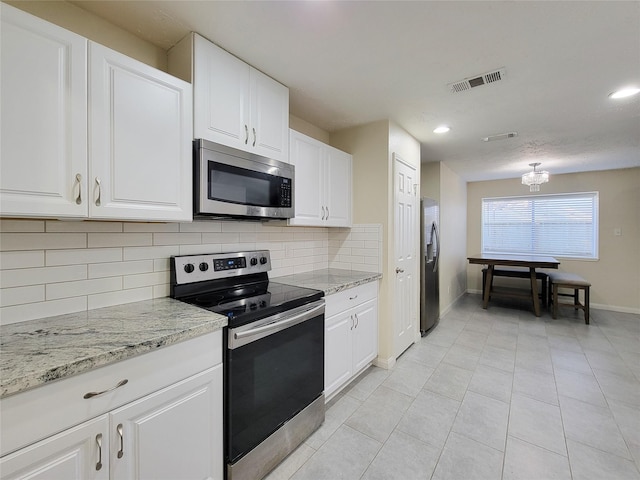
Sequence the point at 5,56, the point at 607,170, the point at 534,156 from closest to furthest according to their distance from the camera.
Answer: the point at 5,56 → the point at 534,156 → the point at 607,170

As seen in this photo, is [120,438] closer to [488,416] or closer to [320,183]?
[320,183]

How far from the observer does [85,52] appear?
112 cm

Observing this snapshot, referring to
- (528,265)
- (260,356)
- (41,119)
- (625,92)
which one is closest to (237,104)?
(41,119)

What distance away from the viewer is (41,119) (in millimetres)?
1031

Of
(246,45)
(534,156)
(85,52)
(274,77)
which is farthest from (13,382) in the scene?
(534,156)

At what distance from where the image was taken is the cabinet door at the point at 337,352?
197 centimetres

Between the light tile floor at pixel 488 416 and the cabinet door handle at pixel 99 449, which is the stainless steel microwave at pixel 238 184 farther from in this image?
the light tile floor at pixel 488 416

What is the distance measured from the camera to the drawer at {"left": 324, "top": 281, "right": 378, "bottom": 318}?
1966 mm

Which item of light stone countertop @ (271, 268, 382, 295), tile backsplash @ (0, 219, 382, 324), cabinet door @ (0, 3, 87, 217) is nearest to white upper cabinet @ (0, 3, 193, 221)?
cabinet door @ (0, 3, 87, 217)

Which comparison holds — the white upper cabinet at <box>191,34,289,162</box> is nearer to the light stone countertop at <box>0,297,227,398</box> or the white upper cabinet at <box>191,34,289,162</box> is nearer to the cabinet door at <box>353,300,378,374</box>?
the light stone countertop at <box>0,297,227,398</box>

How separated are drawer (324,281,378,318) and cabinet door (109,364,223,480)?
883mm

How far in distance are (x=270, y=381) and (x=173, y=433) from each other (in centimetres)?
49

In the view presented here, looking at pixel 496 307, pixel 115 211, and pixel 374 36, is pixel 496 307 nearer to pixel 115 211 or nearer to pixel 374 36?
pixel 374 36

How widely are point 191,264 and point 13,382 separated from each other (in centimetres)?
97
